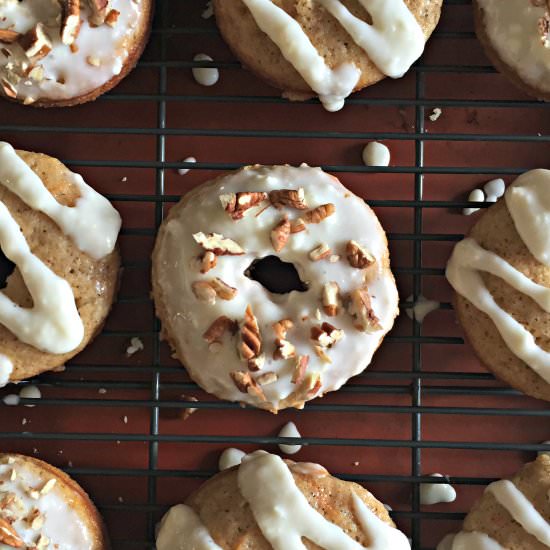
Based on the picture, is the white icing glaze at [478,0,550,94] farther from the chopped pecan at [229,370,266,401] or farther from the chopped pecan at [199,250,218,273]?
the chopped pecan at [229,370,266,401]

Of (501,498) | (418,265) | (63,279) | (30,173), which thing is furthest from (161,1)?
(501,498)

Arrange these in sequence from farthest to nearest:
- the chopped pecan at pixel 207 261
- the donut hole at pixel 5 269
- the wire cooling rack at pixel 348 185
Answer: the wire cooling rack at pixel 348 185
the donut hole at pixel 5 269
the chopped pecan at pixel 207 261

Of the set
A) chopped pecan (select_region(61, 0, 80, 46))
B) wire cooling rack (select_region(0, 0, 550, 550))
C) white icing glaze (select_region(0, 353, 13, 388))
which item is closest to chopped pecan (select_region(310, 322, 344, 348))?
wire cooling rack (select_region(0, 0, 550, 550))

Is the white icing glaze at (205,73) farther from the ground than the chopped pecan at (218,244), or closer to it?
farther from the ground

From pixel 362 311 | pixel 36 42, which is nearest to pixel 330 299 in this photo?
pixel 362 311

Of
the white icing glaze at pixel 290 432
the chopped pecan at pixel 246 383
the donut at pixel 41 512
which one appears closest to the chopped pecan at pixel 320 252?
the chopped pecan at pixel 246 383

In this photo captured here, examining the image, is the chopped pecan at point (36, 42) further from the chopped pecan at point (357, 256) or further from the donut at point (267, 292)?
the chopped pecan at point (357, 256)

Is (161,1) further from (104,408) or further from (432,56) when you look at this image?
(104,408)

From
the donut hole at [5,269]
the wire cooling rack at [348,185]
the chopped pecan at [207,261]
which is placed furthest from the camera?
the wire cooling rack at [348,185]
